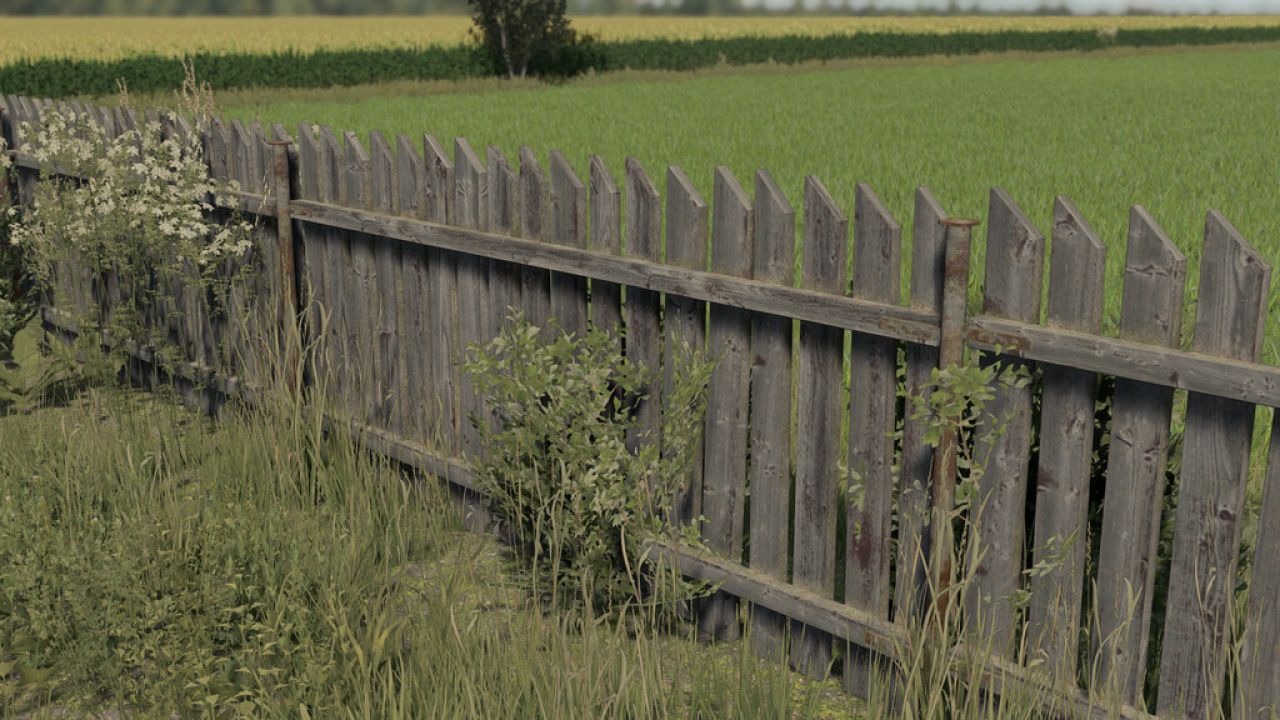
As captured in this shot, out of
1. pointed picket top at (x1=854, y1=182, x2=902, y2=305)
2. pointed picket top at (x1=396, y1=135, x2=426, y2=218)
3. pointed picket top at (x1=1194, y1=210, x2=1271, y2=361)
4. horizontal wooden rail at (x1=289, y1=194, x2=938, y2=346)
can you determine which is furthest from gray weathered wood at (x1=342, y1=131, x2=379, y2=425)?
pointed picket top at (x1=1194, y1=210, x2=1271, y2=361)

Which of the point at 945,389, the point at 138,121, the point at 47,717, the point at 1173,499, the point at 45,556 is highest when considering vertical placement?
the point at 138,121

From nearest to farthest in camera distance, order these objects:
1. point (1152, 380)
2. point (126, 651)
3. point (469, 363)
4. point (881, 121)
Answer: point (1152, 380) → point (126, 651) → point (469, 363) → point (881, 121)

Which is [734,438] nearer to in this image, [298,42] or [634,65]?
[298,42]

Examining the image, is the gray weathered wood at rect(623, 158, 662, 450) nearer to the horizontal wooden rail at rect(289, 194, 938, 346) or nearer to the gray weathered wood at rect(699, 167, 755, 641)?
the horizontal wooden rail at rect(289, 194, 938, 346)

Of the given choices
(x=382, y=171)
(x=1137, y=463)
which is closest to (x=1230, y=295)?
(x=1137, y=463)

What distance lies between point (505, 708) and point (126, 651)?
1317mm

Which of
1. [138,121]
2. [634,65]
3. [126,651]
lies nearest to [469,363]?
[126,651]

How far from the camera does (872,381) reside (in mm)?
3488

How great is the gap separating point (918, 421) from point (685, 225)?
3.30ft

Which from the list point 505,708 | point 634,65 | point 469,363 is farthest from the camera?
point 634,65

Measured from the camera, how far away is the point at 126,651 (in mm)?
3715

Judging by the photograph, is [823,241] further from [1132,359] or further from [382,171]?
[382,171]

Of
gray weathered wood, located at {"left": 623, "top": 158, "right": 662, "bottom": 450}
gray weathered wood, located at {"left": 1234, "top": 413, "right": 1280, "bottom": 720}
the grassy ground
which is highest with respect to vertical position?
gray weathered wood, located at {"left": 623, "top": 158, "right": 662, "bottom": 450}

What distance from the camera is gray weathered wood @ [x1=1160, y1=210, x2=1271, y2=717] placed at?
2695mm
